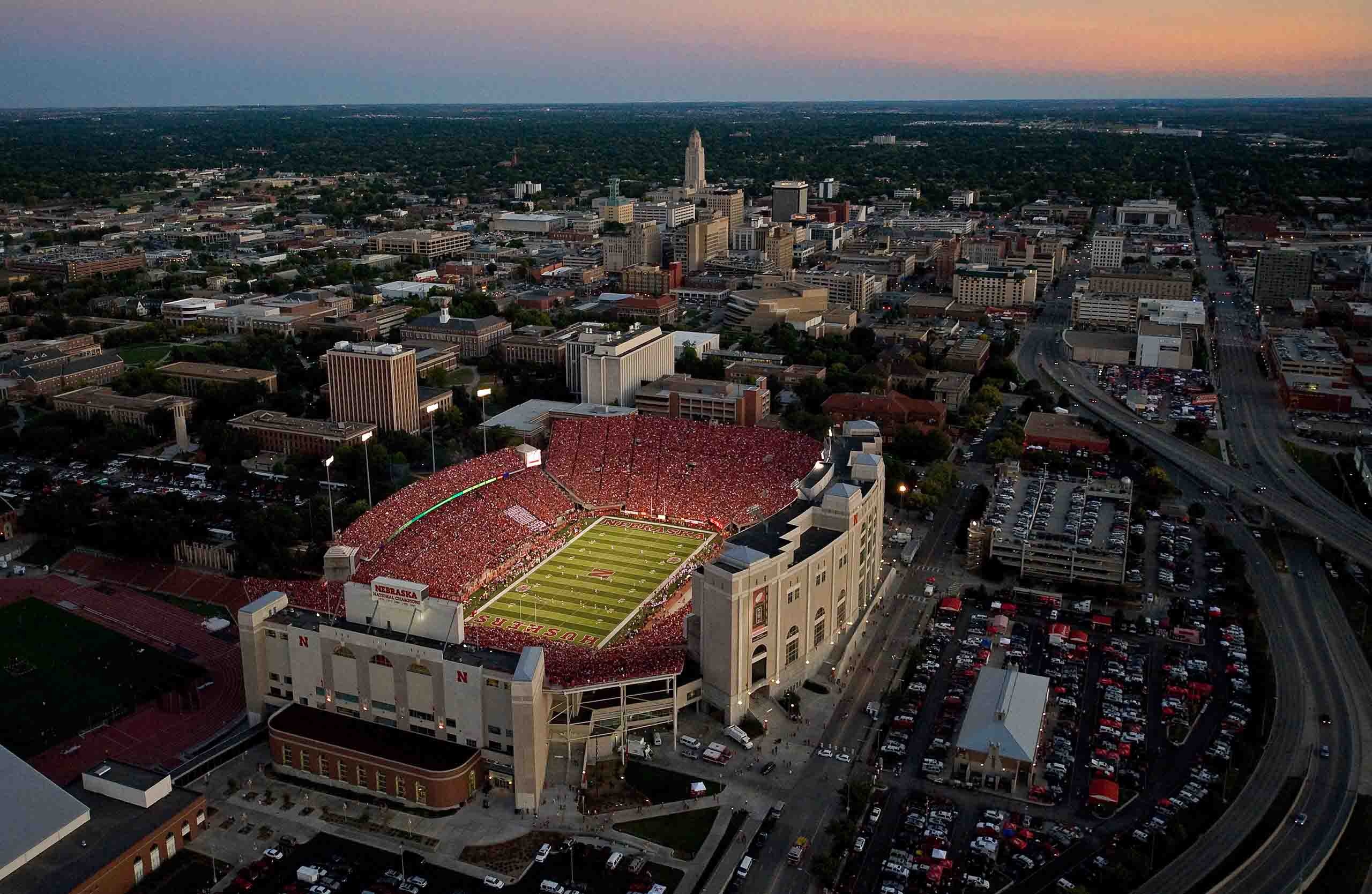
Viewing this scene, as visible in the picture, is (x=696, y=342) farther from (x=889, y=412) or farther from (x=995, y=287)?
(x=995, y=287)

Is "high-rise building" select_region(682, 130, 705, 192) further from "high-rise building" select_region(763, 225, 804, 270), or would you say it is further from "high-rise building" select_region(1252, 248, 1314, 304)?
"high-rise building" select_region(1252, 248, 1314, 304)

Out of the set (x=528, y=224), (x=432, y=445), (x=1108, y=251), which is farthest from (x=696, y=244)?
(x=432, y=445)

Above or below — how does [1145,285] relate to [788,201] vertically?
below

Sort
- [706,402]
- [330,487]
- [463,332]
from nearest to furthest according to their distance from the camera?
[330,487] < [706,402] < [463,332]

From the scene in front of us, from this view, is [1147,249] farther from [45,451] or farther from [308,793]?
[308,793]

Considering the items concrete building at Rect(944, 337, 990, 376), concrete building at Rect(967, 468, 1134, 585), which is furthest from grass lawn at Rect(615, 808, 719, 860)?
concrete building at Rect(944, 337, 990, 376)

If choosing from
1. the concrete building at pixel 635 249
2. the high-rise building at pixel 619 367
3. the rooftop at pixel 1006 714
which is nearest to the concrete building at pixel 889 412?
the high-rise building at pixel 619 367
